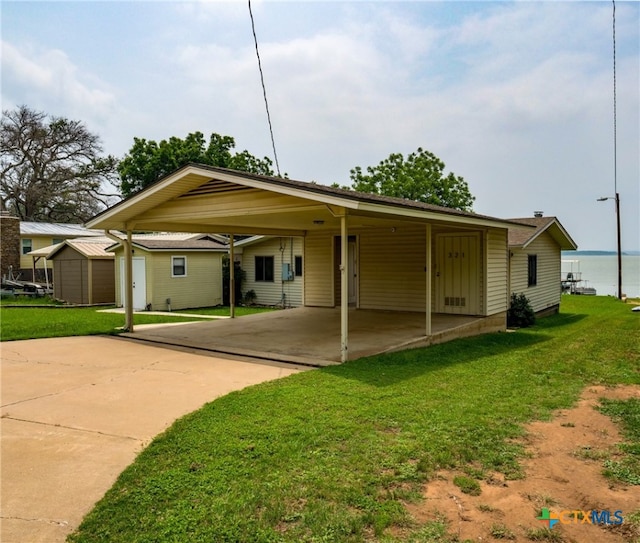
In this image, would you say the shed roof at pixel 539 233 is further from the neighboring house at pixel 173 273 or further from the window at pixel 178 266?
the window at pixel 178 266

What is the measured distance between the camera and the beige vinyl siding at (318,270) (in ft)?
46.3

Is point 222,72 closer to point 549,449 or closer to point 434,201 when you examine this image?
point 549,449

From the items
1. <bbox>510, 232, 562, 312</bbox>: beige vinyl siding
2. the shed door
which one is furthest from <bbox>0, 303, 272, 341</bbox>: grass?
<bbox>510, 232, 562, 312</bbox>: beige vinyl siding

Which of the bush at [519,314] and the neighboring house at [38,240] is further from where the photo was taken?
the neighboring house at [38,240]

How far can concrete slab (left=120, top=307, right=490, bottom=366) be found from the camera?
8.09m

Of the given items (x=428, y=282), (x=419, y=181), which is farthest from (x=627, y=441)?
(x=419, y=181)

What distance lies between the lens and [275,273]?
60.7 ft

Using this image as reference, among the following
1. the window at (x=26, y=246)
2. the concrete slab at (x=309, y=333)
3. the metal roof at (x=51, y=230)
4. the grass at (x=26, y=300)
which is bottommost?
the concrete slab at (x=309, y=333)

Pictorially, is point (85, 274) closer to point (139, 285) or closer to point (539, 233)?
point (139, 285)

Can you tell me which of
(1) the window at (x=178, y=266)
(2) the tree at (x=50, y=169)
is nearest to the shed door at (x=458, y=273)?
(1) the window at (x=178, y=266)

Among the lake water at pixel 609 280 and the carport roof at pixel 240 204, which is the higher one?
the carport roof at pixel 240 204

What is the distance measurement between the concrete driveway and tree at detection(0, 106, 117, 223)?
3089 cm

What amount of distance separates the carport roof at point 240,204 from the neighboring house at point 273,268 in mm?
6317

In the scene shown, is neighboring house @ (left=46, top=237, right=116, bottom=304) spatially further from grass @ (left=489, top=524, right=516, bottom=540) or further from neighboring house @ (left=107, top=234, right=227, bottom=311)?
grass @ (left=489, top=524, right=516, bottom=540)
